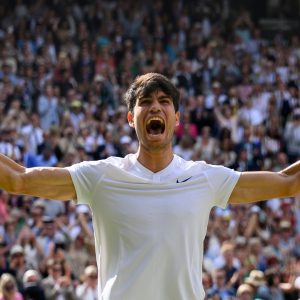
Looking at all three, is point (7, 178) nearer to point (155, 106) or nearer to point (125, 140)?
point (155, 106)

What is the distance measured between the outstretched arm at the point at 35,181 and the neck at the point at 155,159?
34 cm

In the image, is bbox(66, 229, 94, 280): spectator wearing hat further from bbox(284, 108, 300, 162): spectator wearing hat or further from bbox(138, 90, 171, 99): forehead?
bbox(138, 90, 171, 99): forehead

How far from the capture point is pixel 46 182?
4.79 meters

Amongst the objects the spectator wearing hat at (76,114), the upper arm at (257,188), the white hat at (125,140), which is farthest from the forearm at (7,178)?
the spectator wearing hat at (76,114)

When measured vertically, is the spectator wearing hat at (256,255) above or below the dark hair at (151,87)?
below

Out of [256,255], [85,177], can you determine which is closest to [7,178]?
[85,177]

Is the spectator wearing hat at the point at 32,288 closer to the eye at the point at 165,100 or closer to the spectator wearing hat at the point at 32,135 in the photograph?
the spectator wearing hat at the point at 32,135

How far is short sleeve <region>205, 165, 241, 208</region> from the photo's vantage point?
4898mm

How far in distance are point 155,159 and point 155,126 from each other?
16 centimetres

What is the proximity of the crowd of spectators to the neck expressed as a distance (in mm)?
5795

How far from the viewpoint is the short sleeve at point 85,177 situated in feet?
15.8

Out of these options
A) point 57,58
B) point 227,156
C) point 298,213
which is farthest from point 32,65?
point 298,213

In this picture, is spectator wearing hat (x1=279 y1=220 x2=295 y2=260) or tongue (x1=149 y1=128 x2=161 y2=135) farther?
spectator wearing hat (x1=279 y1=220 x2=295 y2=260)

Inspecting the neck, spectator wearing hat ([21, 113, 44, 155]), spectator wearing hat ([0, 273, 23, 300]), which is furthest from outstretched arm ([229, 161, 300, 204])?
spectator wearing hat ([21, 113, 44, 155])
